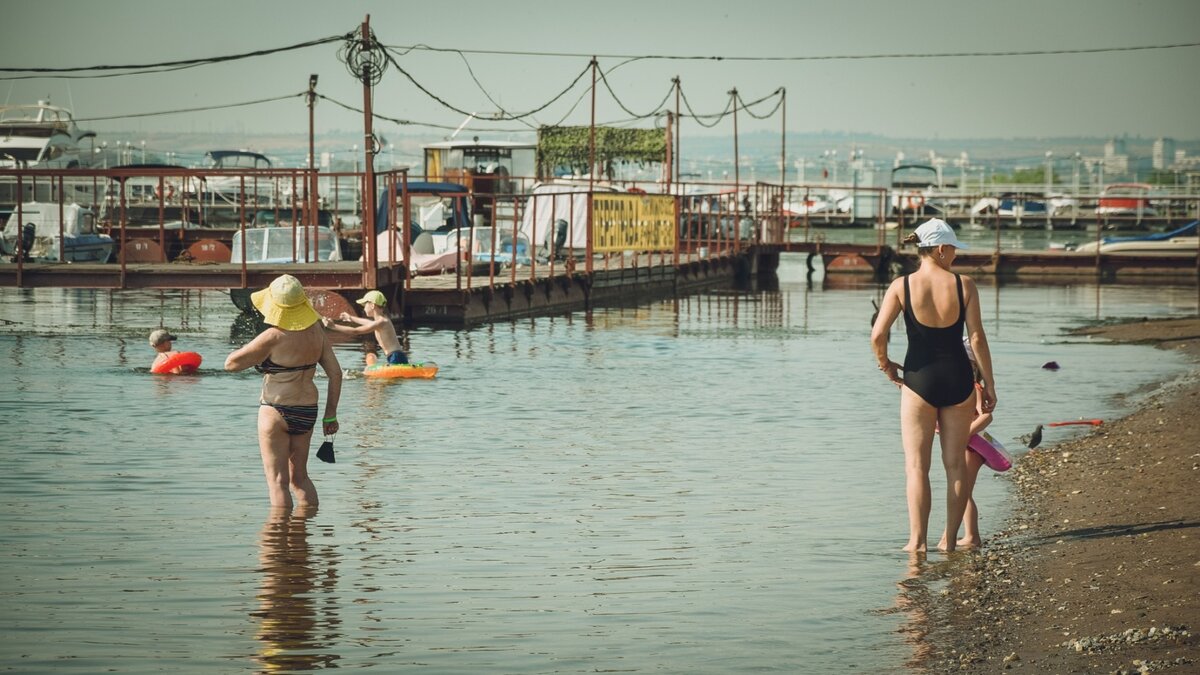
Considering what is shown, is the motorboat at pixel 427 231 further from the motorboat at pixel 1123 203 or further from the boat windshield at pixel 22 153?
the motorboat at pixel 1123 203

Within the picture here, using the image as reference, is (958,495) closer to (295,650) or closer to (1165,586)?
(1165,586)

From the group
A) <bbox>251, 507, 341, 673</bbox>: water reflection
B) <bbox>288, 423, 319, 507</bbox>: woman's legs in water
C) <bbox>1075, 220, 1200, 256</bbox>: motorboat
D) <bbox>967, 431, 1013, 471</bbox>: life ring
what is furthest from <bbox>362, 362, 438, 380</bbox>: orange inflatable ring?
<bbox>1075, 220, 1200, 256</bbox>: motorboat

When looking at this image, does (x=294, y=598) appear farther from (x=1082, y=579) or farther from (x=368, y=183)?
(x=368, y=183)

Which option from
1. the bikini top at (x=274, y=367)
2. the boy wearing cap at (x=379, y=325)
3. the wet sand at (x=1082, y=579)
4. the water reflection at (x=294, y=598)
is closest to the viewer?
the wet sand at (x=1082, y=579)

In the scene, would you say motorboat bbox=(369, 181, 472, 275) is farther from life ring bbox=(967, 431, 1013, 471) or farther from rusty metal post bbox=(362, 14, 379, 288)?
life ring bbox=(967, 431, 1013, 471)

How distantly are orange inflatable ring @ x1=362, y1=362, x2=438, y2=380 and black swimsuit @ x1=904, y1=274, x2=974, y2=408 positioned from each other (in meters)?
11.6

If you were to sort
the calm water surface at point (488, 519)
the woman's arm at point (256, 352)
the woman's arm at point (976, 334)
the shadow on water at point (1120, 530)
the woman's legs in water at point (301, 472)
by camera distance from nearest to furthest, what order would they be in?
the calm water surface at point (488, 519)
the woman's arm at point (976, 334)
the shadow on water at point (1120, 530)
the woman's arm at point (256, 352)
the woman's legs in water at point (301, 472)

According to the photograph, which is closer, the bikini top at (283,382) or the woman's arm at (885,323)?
the woman's arm at (885,323)

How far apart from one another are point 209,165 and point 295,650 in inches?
2810

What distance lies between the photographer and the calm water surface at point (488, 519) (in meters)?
7.58

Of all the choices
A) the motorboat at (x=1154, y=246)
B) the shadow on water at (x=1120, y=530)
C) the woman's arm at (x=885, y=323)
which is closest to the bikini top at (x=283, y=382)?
the woman's arm at (x=885, y=323)

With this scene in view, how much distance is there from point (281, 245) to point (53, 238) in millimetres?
8159

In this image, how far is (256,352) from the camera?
983 centimetres

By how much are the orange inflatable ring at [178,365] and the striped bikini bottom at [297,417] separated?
32.7 ft
